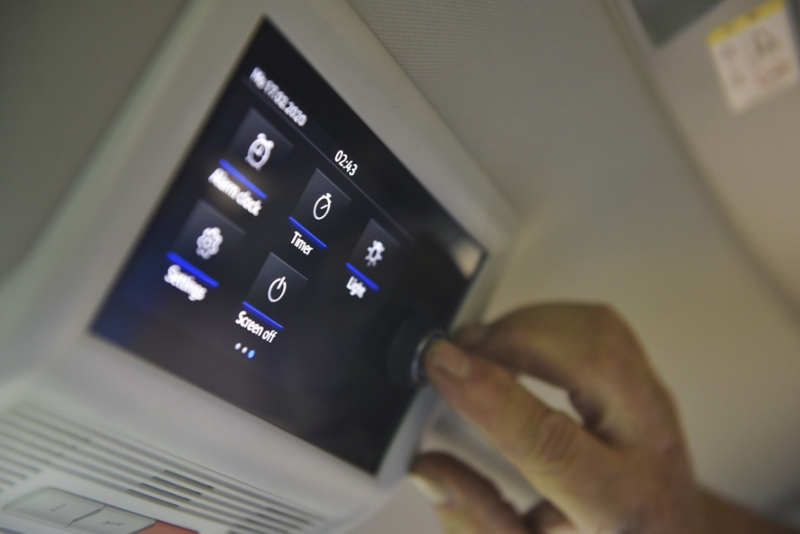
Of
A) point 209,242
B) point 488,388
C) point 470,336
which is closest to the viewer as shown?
point 209,242

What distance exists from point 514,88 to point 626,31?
19 cm

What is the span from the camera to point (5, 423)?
43 centimetres

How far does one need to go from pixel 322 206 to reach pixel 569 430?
46cm

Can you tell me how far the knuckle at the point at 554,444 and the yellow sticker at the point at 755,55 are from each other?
1.87 feet

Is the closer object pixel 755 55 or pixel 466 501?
pixel 755 55

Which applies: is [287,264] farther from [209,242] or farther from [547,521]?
[547,521]

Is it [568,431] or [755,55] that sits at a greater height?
[755,55]

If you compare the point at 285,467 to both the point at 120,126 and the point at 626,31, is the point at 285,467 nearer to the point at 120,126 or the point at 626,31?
the point at 120,126

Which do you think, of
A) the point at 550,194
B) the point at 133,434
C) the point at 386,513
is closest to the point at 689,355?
the point at 550,194

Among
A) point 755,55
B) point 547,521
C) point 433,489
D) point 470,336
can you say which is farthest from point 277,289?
point 755,55

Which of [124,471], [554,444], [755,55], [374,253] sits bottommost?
[124,471]

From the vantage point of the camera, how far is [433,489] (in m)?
0.88

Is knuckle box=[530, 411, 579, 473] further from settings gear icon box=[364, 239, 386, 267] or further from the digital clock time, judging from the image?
the digital clock time

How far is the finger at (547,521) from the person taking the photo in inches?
35.7
